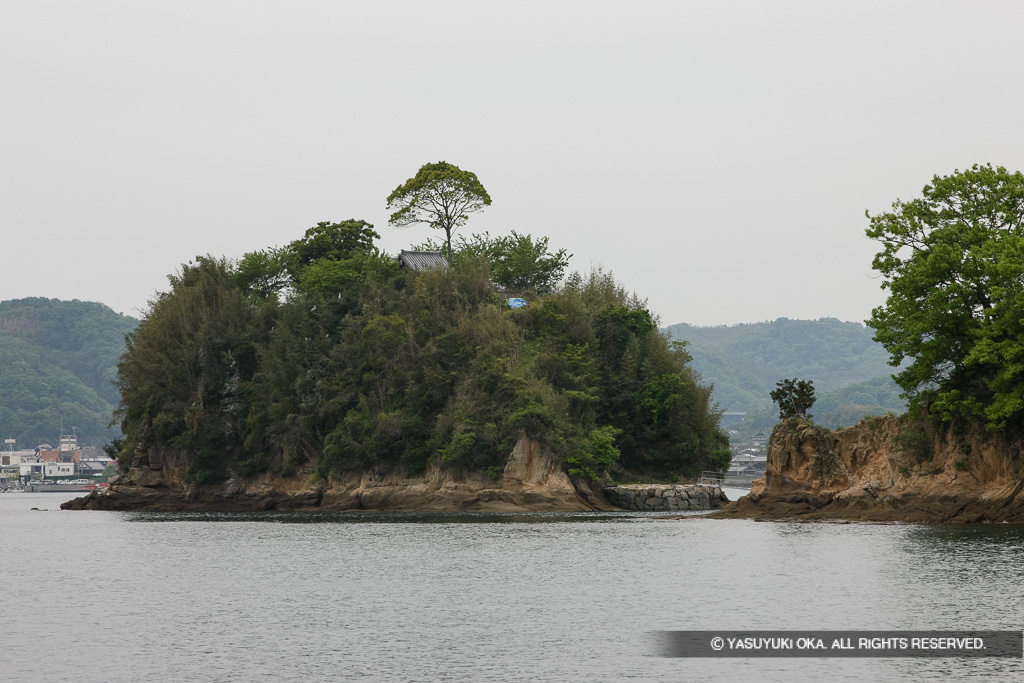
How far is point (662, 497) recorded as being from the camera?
90.4 metres

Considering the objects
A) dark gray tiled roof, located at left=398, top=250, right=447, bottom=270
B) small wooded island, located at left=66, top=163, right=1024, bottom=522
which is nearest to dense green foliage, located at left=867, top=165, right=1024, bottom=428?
small wooded island, located at left=66, top=163, right=1024, bottom=522

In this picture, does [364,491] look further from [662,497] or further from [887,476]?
[887,476]

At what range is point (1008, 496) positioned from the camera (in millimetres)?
62094

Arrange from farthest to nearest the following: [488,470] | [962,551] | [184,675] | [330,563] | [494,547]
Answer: [488,470] < [494,547] < [330,563] < [962,551] < [184,675]

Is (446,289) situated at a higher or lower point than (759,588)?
higher

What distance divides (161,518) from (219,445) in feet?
51.8

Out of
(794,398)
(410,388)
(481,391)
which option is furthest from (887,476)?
(410,388)

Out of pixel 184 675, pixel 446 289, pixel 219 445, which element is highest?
pixel 446 289

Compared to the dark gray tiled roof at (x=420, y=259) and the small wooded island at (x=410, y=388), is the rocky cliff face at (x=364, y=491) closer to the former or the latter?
the small wooded island at (x=410, y=388)

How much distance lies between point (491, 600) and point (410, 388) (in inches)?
2239

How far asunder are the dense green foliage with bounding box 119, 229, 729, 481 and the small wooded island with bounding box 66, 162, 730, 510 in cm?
18

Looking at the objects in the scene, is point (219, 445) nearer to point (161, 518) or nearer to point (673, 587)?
point (161, 518)

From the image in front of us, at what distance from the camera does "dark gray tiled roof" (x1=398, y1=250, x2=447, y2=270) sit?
4412 inches

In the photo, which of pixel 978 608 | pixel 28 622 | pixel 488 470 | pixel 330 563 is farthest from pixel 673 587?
pixel 488 470
